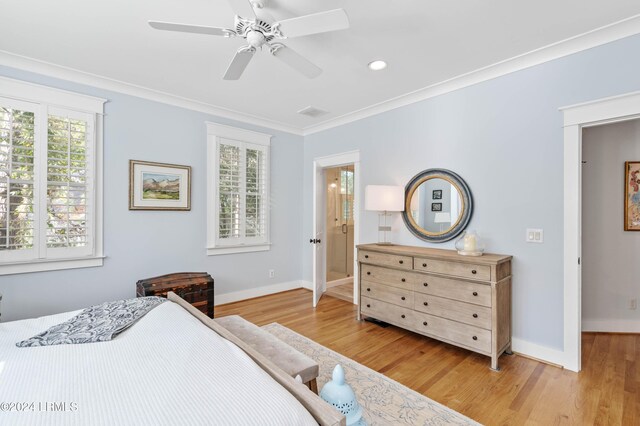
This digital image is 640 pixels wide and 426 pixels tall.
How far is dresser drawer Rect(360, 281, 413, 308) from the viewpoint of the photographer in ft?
10.1

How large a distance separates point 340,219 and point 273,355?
14.6 ft

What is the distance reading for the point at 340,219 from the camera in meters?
6.09

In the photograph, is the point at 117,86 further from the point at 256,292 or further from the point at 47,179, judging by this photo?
the point at 256,292

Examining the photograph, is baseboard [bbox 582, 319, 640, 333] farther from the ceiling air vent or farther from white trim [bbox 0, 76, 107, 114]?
white trim [bbox 0, 76, 107, 114]

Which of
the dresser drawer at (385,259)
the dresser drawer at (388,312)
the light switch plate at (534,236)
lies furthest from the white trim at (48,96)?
the light switch plate at (534,236)

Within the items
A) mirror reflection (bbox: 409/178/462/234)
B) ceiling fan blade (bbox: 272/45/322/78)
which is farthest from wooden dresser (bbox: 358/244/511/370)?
ceiling fan blade (bbox: 272/45/322/78)

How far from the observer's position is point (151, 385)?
1.07 m

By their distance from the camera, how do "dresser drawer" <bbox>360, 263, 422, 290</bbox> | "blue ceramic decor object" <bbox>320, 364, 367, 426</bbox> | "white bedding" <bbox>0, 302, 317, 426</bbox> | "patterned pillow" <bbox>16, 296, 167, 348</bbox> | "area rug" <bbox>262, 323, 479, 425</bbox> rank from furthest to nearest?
"dresser drawer" <bbox>360, 263, 422, 290</bbox>, "area rug" <bbox>262, 323, 479, 425</bbox>, "patterned pillow" <bbox>16, 296, 167, 348</bbox>, "blue ceramic decor object" <bbox>320, 364, 367, 426</bbox>, "white bedding" <bbox>0, 302, 317, 426</bbox>

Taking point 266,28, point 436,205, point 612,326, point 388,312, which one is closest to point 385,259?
point 388,312

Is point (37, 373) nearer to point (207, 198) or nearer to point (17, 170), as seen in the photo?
point (17, 170)

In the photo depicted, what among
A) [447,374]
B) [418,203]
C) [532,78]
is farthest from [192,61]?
[447,374]

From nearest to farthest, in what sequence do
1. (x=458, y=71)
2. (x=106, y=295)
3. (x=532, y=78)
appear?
(x=532, y=78) < (x=458, y=71) < (x=106, y=295)

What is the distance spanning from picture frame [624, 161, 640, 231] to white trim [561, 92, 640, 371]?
4.39 ft

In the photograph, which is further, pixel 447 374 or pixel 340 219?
pixel 340 219
